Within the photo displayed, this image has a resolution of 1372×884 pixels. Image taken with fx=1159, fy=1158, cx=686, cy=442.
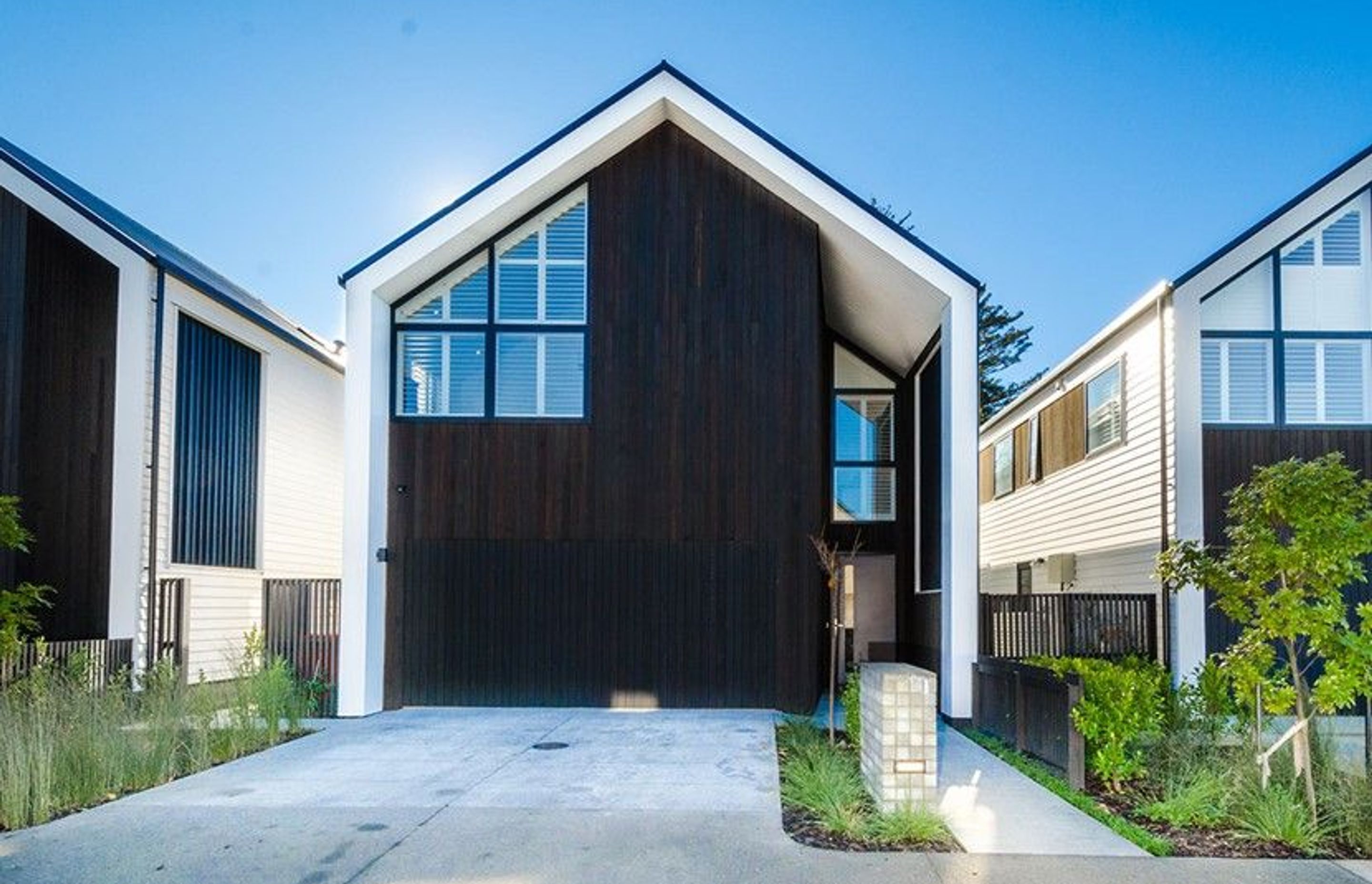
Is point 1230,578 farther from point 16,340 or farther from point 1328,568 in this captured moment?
point 16,340

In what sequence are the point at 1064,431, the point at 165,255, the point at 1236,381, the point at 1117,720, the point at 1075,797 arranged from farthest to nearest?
the point at 1064,431, the point at 165,255, the point at 1236,381, the point at 1117,720, the point at 1075,797

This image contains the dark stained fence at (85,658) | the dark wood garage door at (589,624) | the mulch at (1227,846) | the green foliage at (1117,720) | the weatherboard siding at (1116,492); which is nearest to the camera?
the mulch at (1227,846)

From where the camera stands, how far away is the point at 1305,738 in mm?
7473

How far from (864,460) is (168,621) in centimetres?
1027

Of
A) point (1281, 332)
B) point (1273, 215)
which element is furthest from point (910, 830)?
point (1273, 215)

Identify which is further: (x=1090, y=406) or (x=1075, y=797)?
(x=1090, y=406)

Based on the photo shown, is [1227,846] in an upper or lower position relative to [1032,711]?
lower

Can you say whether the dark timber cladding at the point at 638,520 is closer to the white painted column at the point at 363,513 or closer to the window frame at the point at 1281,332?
the white painted column at the point at 363,513

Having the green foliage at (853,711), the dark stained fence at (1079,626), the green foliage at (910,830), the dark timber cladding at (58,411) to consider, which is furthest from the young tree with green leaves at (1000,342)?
the green foliage at (910,830)

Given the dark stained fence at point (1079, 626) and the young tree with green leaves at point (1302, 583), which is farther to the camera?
the dark stained fence at point (1079, 626)

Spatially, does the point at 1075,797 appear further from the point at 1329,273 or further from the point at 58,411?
the point at 58,411

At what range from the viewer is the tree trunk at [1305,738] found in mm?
7234

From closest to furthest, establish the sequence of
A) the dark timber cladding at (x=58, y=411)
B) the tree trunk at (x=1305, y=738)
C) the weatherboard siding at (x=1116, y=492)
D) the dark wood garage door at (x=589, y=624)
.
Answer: the tree trunk at (x=1305, y=738) → the dark timber cladding at (x=58, y=411) → the dark wood garage door at (x=589, y=624) → the weatherboard siding at (x=1116, y=492)

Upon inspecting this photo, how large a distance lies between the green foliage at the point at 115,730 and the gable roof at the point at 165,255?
5.25 metres
